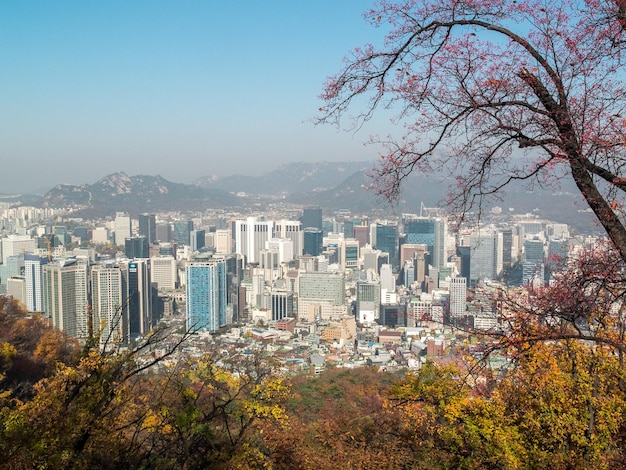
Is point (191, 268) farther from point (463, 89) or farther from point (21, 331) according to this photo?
point (463, 89)

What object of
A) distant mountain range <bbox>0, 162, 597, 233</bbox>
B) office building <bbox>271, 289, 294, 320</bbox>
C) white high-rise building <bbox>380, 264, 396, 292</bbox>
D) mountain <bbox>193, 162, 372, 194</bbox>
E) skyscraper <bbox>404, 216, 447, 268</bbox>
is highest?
mountain <bbox>193, 162, 372, 194</bbox>

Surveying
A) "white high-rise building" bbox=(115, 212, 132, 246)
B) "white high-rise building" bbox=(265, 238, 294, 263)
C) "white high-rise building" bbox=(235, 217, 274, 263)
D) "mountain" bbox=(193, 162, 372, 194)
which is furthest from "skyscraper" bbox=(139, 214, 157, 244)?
"mountain" bbox=(193, 162, 372, 194)

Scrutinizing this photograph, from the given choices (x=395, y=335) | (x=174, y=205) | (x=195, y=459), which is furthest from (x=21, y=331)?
(x=174, y=205)

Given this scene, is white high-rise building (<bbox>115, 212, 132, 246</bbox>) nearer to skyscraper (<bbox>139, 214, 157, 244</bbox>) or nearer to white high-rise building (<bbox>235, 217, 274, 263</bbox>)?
skyscraper (<bbox>139, 214, 157, 244</bbox>)

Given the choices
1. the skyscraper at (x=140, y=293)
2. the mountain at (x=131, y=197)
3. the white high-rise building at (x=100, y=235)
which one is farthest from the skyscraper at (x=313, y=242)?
the mountain at (x=131, y=197)

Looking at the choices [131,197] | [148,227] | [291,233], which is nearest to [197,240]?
[148,227]

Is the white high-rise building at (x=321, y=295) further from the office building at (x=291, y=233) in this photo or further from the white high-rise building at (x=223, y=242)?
the white high-rise building at (x=223, y=242)

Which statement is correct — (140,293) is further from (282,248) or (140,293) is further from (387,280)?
(282,248)
